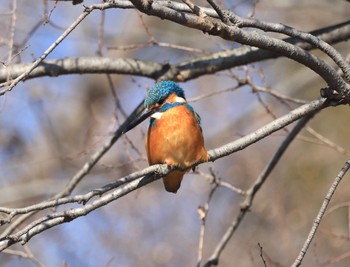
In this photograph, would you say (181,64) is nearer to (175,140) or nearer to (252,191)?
(252,191)

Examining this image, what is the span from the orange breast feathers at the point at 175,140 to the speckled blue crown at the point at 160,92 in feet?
0.35

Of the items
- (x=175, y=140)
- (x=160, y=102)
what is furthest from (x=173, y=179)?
(x=160, y=102)

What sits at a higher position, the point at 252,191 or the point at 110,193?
the point at 252,191

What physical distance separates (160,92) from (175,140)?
1.25 feet

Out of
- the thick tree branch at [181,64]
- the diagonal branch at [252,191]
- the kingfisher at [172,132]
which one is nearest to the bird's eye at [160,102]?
the kingfisher at [172,132]

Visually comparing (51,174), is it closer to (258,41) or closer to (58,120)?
(58,120)

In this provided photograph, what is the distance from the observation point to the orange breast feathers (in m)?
3.20

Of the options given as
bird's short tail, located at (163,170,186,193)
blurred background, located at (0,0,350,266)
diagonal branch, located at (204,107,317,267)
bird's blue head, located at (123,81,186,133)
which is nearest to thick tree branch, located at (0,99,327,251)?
bird's short tail, located at (163,170,186,193)

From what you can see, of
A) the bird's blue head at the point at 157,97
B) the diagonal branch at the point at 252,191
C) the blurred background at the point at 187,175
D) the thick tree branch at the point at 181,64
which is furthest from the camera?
the blurred background at the point at 187,175

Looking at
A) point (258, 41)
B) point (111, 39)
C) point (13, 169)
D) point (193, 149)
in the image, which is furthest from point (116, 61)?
point (111, 39)

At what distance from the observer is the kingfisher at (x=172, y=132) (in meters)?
3.20

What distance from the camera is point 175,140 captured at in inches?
128

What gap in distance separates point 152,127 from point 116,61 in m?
0.83

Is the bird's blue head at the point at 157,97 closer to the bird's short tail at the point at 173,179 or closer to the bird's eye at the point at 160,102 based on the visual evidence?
the bird's eye at the point at 160,102
